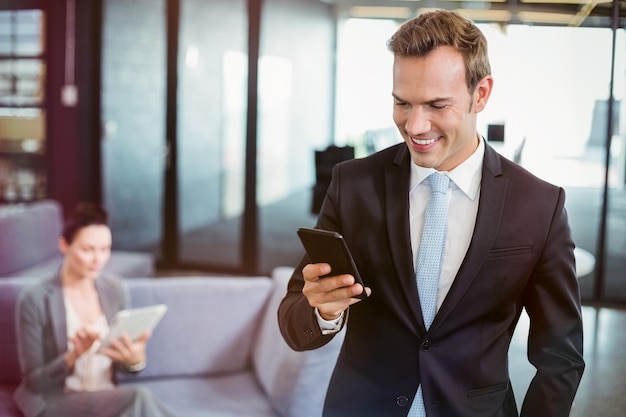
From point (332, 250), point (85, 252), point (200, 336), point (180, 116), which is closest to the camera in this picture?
point (332, 250)

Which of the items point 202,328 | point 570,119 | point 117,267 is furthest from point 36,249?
point 570,119

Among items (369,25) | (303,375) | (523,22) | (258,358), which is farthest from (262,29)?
(523,22)

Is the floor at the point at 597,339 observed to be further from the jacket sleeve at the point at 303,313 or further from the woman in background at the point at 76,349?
the woman in background at the point at 76,349

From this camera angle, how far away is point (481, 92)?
A: 115cm

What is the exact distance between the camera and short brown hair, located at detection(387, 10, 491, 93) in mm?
1103

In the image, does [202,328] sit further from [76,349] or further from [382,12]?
[382,12]

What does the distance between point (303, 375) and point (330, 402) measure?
0.82 m

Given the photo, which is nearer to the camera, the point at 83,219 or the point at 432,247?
the point at 432,247

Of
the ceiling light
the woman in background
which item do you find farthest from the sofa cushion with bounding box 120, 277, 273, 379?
the ceiling light

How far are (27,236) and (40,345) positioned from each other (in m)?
1.88

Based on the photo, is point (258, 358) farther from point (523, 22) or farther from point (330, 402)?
point (523, 22)

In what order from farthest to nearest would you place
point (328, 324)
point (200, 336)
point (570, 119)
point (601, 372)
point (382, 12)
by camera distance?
point (200, 336) < point (382, 12) < point (570, 119) < point (601, 372) < point (328, 324)

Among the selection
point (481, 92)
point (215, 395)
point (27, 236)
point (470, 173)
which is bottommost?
point (215, 395)

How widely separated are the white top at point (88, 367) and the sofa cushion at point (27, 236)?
5.53 feet
